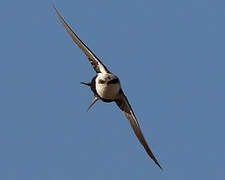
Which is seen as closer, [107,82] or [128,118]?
[107,82]

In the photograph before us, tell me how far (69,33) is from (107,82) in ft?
12.5

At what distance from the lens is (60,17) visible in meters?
41.6

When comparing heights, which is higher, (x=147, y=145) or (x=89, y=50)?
(x=89, y=50)

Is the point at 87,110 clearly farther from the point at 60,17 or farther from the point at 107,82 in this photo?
the point at 60,17

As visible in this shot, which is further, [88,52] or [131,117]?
[131,117]

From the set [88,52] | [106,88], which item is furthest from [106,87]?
[88,52]

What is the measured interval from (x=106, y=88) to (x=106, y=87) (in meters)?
0.06

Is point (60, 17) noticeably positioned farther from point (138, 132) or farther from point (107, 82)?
point (138, 132)

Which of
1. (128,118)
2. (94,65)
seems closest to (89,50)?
(94,65)

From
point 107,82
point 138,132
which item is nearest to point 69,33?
point 107,82

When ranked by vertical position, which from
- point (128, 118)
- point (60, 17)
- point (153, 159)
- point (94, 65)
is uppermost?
point (60, 17)

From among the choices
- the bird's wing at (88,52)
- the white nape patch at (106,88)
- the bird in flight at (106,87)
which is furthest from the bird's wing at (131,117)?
the bird's wing at (88,52)

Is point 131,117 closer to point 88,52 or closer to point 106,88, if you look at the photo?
point 106,88

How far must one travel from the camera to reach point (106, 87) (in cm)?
4056
